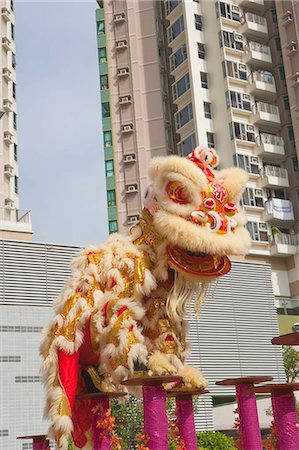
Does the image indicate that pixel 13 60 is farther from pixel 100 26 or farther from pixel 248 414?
pixel 248 414

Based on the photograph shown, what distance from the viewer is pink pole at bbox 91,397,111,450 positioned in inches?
198

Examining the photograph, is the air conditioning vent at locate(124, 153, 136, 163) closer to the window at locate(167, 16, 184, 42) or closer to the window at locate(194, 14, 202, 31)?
the window at locate(167, 16, 184, 42)

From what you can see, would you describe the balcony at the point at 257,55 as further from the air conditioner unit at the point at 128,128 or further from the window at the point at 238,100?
the air conditioner unit at the point at 128,128

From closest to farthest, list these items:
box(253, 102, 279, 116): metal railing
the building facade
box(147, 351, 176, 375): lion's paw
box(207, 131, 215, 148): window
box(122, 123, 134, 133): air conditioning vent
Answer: box(147, 351, 176, 375): lion's paw
the building facade
box(207, 131, 215, 148): window
box(253, 102, 279, 116): metal railing
box(122, 123, 134, 133): air conditioning vent

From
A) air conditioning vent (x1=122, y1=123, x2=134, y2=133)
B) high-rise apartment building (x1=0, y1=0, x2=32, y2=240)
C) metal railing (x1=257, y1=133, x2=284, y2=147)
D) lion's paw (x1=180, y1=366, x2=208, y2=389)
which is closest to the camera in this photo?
lion's paw (x1=180, y1=366, x2=208, y2=389)

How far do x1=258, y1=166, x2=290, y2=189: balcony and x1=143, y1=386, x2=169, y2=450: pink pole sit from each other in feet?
71.0

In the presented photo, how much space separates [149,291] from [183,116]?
22.4m

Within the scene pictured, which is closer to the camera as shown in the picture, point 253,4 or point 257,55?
point 257,55

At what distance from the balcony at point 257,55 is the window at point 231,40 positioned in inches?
13.4

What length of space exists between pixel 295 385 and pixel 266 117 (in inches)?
905

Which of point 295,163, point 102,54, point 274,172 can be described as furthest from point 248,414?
point 102,54

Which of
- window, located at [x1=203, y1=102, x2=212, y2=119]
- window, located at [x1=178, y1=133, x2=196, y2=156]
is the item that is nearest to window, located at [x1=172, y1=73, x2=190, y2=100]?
window, located at [x1=203, y1=102, x2=212, y2=119]

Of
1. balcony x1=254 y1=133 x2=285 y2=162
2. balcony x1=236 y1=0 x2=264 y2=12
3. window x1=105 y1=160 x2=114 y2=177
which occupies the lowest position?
balcony x1=254 y1=133 x2=285 y2=162

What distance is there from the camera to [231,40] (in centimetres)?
2669
